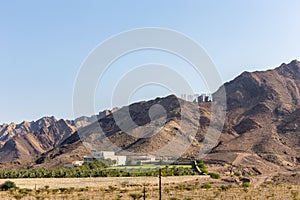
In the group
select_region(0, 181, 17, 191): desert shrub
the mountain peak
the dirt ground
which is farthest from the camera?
the mountain peak

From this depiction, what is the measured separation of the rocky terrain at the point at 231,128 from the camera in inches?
3512

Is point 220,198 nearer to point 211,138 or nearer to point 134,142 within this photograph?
point 134,142

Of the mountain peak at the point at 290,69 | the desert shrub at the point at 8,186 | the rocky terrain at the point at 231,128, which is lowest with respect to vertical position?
the desert shrub at the point at 8,186

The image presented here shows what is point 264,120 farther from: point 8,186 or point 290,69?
point 8,186

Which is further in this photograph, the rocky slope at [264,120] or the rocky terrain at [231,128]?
the rocky terrain at [231,128]

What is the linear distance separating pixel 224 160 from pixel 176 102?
164ft

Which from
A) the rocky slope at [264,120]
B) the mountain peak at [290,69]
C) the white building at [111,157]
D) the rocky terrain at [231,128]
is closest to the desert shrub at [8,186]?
the rocky terrain at [231,128]

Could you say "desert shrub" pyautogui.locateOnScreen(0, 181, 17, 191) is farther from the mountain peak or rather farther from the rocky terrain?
the mountain peak

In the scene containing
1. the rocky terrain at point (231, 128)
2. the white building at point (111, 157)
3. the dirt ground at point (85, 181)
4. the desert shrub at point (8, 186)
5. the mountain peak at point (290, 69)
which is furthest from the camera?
the mountain peak at point (290, 69)

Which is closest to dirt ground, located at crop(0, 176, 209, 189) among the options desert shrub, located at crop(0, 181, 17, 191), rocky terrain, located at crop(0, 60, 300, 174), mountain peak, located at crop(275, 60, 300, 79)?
desert shrub, located at crop(0, 181, 17, 191)

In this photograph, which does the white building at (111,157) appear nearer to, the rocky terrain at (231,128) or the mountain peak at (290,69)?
the rocky terrain at (231,128)

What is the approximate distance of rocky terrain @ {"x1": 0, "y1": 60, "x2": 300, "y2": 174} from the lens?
8921 cm

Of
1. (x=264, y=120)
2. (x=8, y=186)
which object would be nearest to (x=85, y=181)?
(x=8, y=186)

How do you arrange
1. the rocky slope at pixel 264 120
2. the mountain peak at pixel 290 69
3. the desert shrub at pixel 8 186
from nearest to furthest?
1. the desert shrub at pixel 8 186
2. the rocky slope at pixel 264 120
3. the mountain peak at pixel 290 69
